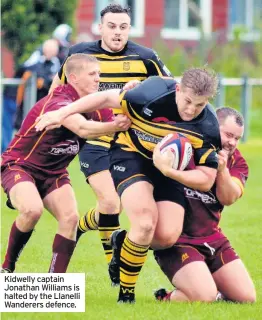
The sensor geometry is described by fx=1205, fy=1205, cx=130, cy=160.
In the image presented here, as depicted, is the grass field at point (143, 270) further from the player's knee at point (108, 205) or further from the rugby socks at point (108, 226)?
the player's knee at point (108, 205)

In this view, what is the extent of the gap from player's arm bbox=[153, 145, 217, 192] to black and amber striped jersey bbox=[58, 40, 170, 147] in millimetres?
2343

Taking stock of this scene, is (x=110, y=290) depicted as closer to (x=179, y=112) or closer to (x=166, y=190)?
(x=166, y=190)

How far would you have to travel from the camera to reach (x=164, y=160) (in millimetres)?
8062

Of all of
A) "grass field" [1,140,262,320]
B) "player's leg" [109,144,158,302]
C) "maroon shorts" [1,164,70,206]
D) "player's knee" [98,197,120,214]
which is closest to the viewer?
"grass field" [1,140,262,320]

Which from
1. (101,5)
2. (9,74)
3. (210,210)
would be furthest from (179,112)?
(101,5)

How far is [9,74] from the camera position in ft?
93.6

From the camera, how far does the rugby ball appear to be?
806 cm

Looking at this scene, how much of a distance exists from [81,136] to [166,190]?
73 cm

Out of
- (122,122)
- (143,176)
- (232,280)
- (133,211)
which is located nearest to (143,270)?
(232,280)

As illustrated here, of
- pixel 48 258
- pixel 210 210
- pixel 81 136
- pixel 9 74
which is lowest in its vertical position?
pixel 9 74

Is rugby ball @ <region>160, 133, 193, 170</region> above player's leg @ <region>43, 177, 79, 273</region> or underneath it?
above

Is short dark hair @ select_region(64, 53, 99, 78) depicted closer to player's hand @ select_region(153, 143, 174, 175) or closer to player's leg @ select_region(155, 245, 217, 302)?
player's hand @ select_region(153, 143, 174, 175)

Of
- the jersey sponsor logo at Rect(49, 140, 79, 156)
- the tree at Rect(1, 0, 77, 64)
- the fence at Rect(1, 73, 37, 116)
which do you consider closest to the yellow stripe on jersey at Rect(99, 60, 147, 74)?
the jersey sponsor logo at Rect(49, 140, 79, 156)
